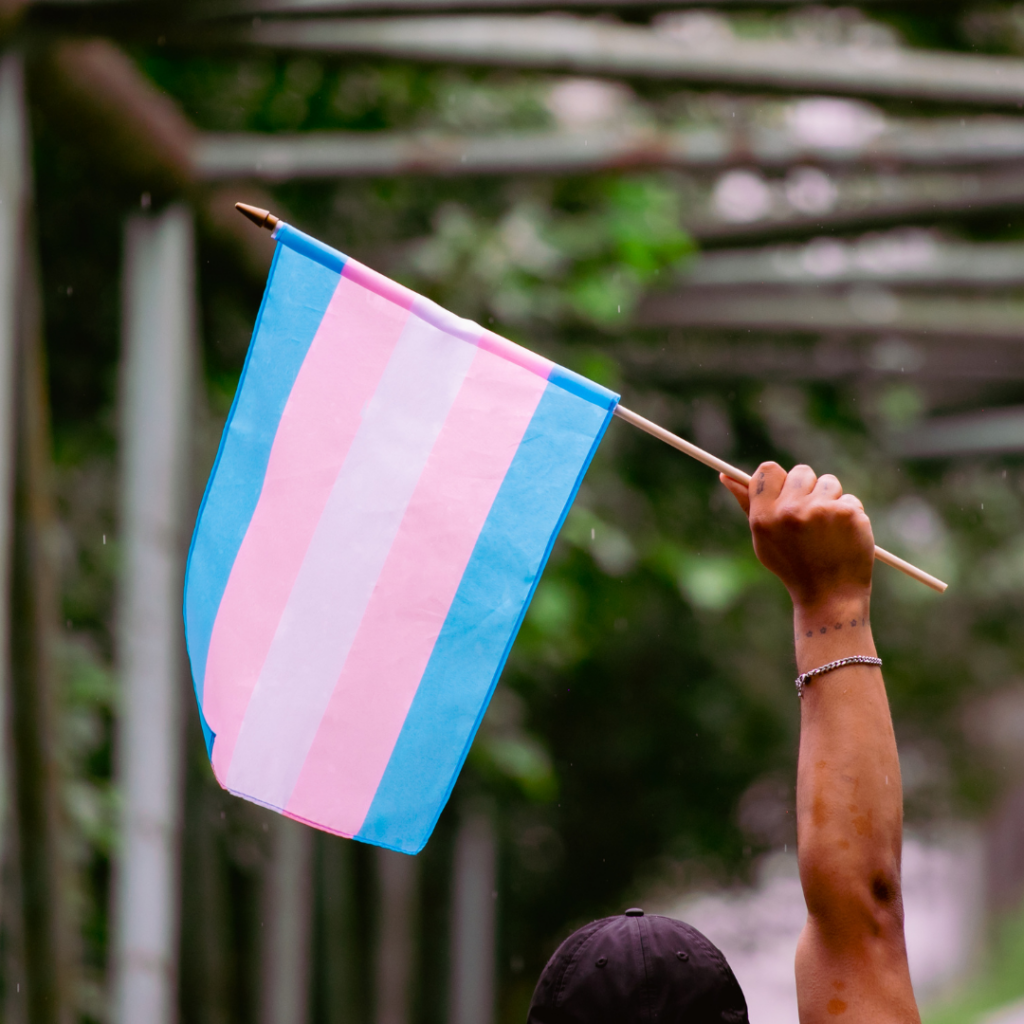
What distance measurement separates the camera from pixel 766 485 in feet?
5.85

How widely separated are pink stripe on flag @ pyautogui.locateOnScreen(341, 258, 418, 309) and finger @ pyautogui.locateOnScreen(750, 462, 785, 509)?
2.78 feet

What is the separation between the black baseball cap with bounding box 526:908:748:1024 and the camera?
4.81ft

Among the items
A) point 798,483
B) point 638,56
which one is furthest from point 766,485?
point 638,56

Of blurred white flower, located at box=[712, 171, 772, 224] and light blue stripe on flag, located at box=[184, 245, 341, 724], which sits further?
blurred white flower, located at box=[712, 171, 772, 224]

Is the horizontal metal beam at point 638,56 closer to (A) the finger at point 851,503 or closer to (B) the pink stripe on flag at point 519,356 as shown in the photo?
(B) the pink stripe on flag at point 519,356

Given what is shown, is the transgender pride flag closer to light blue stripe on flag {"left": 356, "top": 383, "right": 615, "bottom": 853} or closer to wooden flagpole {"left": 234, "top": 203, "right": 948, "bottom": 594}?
light blue stripe on flag {"left": 356, "top": 383, "right": 615, "bottom": 853}

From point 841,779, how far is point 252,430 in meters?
1.22

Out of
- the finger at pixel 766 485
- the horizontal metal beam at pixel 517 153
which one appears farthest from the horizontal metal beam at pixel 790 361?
the finger at pixel 766 485

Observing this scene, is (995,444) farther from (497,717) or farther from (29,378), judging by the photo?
(29,378)

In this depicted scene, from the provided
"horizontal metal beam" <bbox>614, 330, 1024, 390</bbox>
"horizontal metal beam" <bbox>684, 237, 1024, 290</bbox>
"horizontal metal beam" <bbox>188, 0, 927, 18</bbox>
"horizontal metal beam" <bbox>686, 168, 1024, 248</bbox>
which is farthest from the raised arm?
"horizontal metal beam" <bbox>614, 330, 1024, 390</bbox>

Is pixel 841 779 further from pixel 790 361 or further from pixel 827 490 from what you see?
pixel 790 361

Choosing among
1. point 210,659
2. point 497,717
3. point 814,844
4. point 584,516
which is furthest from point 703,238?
point 814,844

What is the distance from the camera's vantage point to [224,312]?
732 centimetres

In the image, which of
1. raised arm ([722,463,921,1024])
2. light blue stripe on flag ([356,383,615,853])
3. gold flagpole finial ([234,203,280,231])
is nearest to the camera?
raised arm ([722,463,921,1024])
